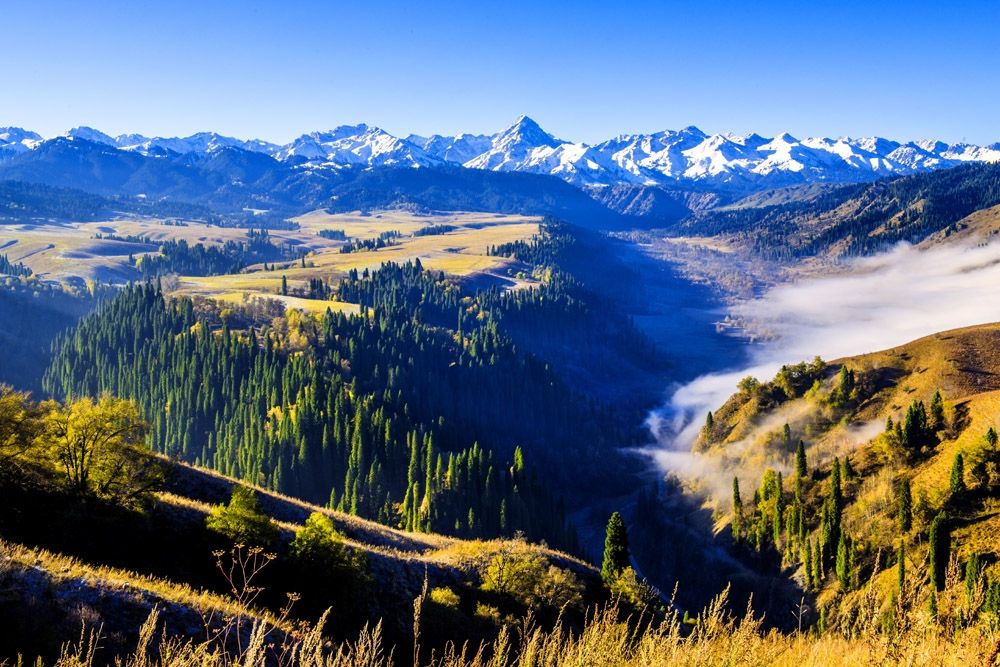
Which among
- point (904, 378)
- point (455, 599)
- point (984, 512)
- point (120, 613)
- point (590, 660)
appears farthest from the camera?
point (904, 378)

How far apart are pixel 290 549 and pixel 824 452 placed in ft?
371

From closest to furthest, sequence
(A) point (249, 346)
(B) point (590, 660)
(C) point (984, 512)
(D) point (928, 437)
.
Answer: (B) point (590, 660), (C) point (984, 512), (D) point (928, 437), (A) point (249, 346)

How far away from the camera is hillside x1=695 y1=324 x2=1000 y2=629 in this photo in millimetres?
82188

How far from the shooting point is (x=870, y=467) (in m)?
106

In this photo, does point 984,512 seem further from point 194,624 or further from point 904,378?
point 194,624

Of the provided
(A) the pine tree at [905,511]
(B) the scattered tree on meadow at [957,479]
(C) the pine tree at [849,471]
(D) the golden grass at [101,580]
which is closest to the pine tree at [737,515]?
(C) the pine tree at [849,471]

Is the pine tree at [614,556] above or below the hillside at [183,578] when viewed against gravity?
below

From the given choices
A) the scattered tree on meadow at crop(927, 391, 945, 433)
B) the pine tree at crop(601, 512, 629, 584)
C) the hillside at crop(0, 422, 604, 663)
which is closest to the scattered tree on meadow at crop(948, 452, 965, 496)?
the scattered tree on meadow at crop(927, 391, 945, 433)

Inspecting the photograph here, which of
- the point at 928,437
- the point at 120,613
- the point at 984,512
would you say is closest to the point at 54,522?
the point at 120,613

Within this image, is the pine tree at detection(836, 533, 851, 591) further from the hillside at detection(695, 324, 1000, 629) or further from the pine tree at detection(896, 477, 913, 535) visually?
the pine tree at detection(896, 477, 913, 535)

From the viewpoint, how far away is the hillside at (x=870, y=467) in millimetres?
82188

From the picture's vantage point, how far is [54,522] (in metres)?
37.1

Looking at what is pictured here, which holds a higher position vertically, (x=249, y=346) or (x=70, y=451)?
(x=70, y=451)

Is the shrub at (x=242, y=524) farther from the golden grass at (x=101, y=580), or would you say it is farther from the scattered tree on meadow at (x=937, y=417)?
the scattered tree on meadow at (x=937, y=417)
